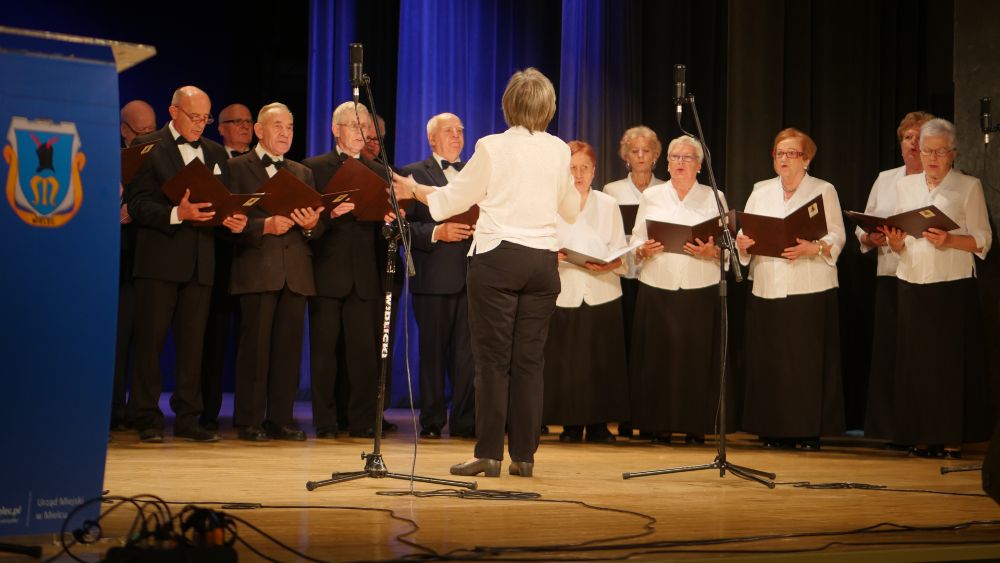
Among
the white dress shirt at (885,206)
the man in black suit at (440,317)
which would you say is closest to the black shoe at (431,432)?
the man in black suit at (440,317)

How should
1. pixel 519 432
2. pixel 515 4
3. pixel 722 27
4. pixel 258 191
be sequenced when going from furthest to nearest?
1. pixel 515 4
2. pixel 722 27
3. pixel 258 191
4. pixel 519 432

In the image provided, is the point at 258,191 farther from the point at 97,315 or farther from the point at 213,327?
the point at 97,315

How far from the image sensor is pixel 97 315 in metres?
2.85

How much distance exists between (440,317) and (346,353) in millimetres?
543

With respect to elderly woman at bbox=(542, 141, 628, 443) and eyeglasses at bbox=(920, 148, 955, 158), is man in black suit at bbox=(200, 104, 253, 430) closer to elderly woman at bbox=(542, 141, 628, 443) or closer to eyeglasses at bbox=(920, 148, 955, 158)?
elderly woman at bbox=(542, 141, 628, 443)

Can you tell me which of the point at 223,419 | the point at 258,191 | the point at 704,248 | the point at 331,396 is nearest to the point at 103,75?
the point at 258,191

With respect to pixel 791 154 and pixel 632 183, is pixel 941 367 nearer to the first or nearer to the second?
pixel 791 154

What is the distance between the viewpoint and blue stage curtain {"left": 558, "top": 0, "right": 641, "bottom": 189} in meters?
7.95

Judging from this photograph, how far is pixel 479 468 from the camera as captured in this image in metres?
4.60

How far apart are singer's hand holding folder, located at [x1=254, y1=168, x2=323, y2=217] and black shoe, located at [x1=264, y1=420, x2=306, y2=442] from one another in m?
1.11

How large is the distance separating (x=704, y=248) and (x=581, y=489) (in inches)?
88.5

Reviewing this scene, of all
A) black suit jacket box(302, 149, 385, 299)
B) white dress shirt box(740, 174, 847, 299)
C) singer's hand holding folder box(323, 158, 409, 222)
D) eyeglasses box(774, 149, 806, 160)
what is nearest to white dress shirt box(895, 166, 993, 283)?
white dress shirt box(740, 174, 847, 299)

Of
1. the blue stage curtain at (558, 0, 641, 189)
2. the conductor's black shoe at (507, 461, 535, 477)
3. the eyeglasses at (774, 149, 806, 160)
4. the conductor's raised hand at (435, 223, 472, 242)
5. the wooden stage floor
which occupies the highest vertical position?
the blue stage curtain at (558, 0, 641, 189)

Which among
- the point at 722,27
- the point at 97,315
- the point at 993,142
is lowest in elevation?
the point at 97,315
